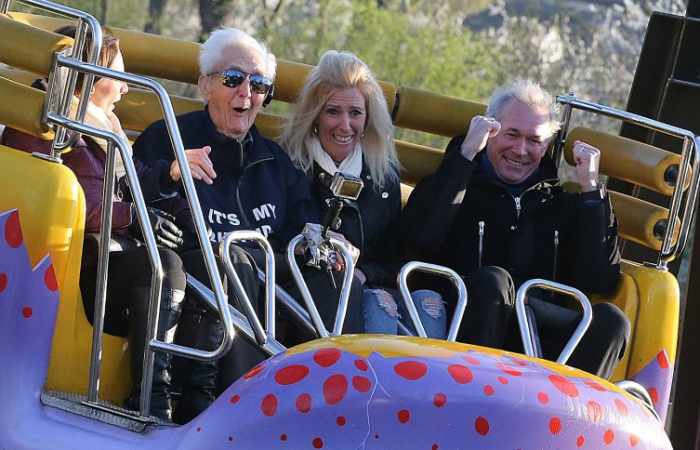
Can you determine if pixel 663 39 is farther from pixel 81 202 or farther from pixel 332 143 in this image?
pixel 81 202

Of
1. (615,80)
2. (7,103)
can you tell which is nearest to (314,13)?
(615,80)

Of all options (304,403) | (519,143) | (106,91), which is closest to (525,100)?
(519,143)

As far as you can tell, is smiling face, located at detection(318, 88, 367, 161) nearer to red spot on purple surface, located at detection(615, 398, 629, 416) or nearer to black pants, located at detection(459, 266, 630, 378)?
black pants, located at detection(459, 266, 630, 378)

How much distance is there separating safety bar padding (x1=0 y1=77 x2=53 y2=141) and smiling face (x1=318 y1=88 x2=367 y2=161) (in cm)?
Result: 140

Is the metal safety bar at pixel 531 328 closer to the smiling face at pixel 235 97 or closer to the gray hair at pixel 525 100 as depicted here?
the gray hair at pixel 525 100

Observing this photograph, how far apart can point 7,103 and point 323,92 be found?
149cm

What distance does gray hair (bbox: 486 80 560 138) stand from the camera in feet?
17.0

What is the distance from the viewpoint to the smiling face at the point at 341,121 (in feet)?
16.8

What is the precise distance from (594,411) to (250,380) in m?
0.92

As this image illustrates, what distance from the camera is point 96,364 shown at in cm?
381

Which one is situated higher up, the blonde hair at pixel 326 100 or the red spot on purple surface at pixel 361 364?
the blonde hair at pixel 326 100

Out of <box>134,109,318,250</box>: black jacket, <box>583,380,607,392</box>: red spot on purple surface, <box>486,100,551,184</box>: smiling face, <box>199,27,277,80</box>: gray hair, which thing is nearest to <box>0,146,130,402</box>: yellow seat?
<box>134,109,318,250</box>: black jacket

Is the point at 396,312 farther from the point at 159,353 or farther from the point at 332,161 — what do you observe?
the point at 159,353

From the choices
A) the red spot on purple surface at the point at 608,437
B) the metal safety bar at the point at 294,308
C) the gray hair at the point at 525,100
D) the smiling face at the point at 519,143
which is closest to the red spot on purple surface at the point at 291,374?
the metal safety bar at the point at 294,308
